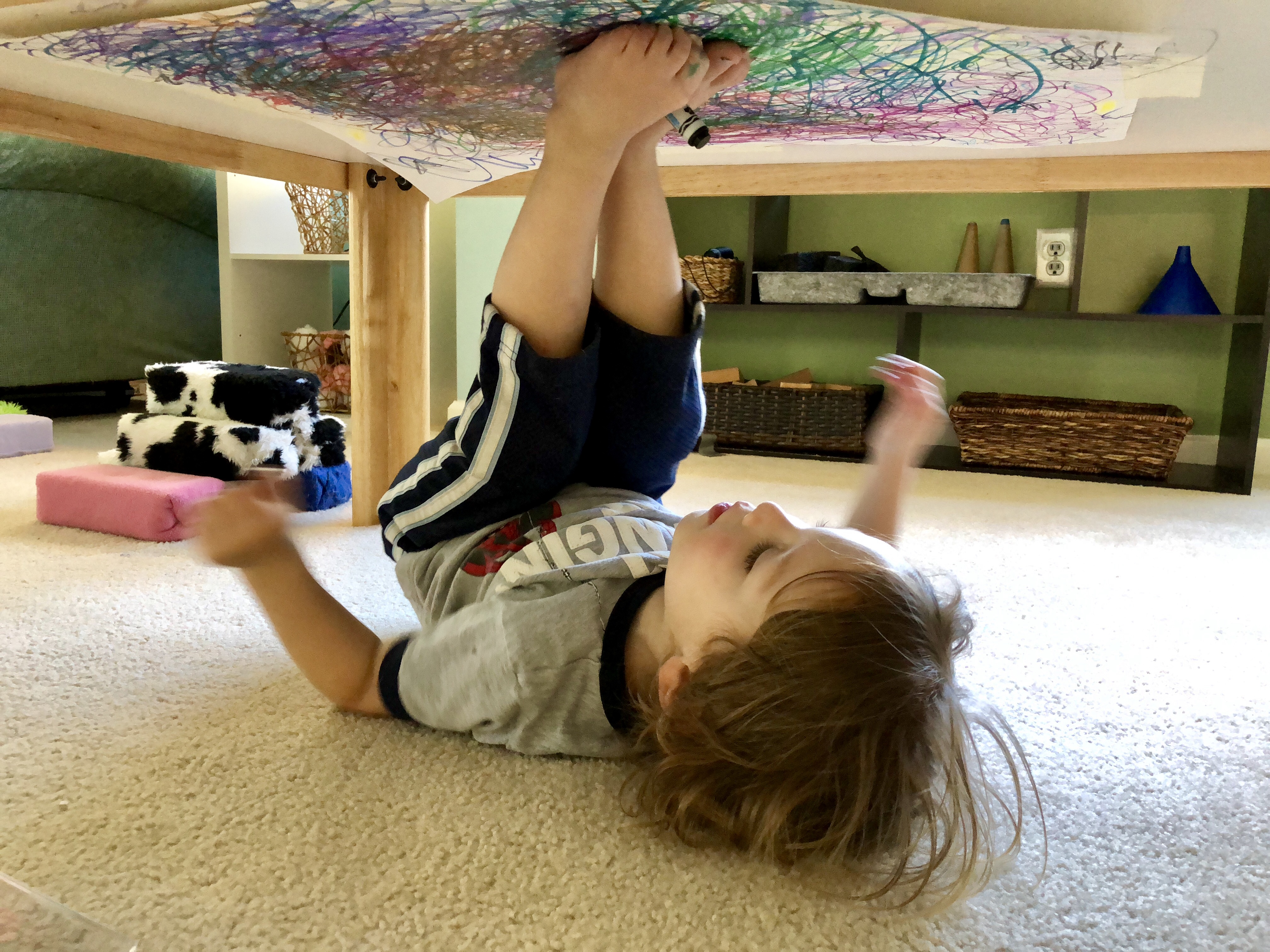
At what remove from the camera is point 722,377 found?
242cm

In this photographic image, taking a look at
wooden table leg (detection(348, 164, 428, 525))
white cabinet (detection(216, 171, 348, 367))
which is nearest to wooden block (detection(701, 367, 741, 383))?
white cabinet (detection(216, 171, 348, 367))

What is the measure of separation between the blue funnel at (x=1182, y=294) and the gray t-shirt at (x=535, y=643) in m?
1.79

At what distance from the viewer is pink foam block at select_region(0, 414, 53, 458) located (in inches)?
72.5

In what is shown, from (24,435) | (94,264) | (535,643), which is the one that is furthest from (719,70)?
(94,264)

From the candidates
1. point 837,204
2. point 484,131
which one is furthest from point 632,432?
point 837,204

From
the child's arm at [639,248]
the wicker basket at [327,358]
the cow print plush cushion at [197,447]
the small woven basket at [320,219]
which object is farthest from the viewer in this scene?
the wicker basket at [327,358]

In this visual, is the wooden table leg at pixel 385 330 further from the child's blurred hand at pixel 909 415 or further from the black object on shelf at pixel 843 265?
the black object on shelf at pixel 843 265

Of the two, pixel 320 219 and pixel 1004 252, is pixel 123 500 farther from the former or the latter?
pixel 1004 252

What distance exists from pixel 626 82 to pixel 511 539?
1.21 feet

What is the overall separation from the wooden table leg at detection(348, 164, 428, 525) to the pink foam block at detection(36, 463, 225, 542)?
0.20 meters

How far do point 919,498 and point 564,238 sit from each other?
46.3 inches

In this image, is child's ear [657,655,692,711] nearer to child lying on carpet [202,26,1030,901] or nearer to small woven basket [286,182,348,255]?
child lying on carpet [202,26,1030,901]

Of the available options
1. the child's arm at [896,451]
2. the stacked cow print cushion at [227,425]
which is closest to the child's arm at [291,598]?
the child's arm at [896,451]

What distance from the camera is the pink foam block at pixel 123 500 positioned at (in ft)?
4.05
